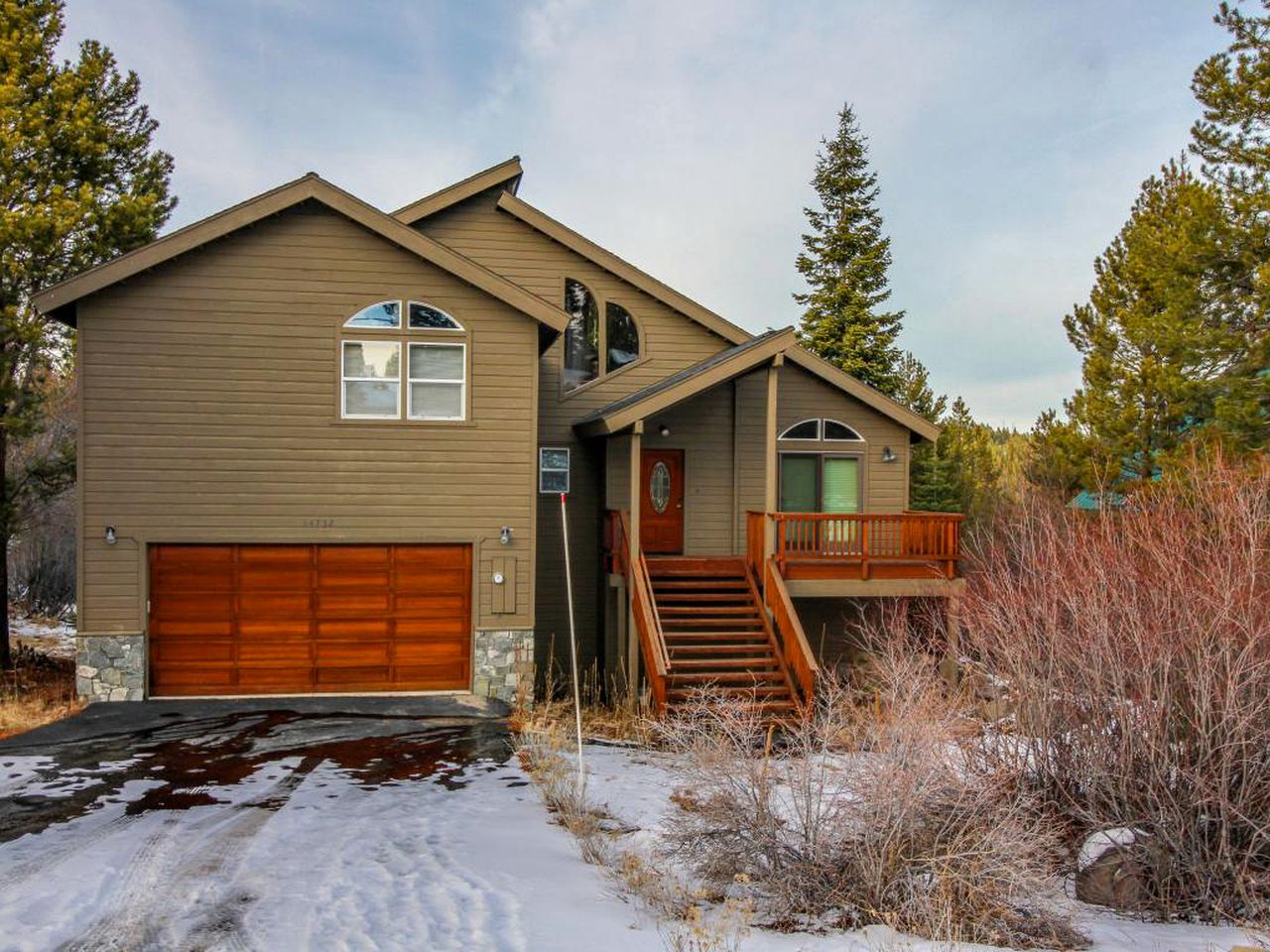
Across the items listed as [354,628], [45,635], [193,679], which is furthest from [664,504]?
[45,635]

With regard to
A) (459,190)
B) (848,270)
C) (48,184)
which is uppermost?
(848,270)

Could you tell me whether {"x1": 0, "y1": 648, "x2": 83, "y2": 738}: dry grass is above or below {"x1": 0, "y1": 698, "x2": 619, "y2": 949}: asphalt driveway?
below

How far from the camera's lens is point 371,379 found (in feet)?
38.6

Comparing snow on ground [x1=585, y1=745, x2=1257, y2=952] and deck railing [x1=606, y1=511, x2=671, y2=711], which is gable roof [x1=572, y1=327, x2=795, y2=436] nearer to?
deck railing [x1=606, y1=511, x2=671, y2=711]

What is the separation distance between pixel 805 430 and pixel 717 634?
4821mm

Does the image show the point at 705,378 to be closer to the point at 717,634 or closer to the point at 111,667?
the point at 717,634

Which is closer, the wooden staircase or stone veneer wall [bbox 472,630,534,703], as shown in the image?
the wooden staircase

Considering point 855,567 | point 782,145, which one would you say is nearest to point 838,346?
point 782,145

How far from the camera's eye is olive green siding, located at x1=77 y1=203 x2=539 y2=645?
36.5 ft

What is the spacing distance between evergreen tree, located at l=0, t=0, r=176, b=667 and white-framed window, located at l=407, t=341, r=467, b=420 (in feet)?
19.5

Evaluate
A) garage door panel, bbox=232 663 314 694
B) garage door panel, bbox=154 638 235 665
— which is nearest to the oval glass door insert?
garage door panel, bbox=232 663 314 694

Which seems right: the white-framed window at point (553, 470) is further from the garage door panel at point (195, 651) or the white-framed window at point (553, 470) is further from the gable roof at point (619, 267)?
the garage door panel at point (195, 651)

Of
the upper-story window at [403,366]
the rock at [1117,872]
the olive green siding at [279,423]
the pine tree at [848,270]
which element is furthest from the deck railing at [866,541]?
the pine tree at [848,270]

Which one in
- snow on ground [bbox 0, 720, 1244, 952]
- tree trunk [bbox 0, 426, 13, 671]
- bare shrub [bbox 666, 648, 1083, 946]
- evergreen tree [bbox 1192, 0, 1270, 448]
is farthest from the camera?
evergreen tree [bbox 1192, 0, 1270, 448]
